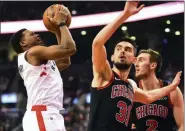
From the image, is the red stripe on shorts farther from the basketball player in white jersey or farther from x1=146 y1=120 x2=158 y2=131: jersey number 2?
x1=146 y1=120 x2=158 y2=131: jersey number 2

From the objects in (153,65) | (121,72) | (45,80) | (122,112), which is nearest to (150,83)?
(153,65)

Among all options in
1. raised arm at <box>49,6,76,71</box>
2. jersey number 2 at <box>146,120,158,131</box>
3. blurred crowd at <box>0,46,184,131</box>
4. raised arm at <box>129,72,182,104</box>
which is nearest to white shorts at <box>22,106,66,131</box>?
raised arm at <box>49,6,76,71</box>

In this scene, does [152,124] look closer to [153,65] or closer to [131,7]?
[153,65]

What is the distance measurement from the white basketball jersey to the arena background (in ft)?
32.5

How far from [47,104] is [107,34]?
34.1 inches

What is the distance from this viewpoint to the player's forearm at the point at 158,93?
4957mm

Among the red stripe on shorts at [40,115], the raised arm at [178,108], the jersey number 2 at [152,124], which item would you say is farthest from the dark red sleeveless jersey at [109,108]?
the raised arm at [178,108]

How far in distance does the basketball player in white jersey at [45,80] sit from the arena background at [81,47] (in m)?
9.90

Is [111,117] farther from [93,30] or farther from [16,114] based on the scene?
[93,30]

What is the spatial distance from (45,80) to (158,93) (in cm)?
139

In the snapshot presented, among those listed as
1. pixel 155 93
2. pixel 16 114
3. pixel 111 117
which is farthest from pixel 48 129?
pixel 16 114

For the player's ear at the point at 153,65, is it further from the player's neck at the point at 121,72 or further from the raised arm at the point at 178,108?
the player's neck at the point at 121,72

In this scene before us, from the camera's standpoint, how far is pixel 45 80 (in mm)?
4262

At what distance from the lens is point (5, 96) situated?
18719 millimetres
